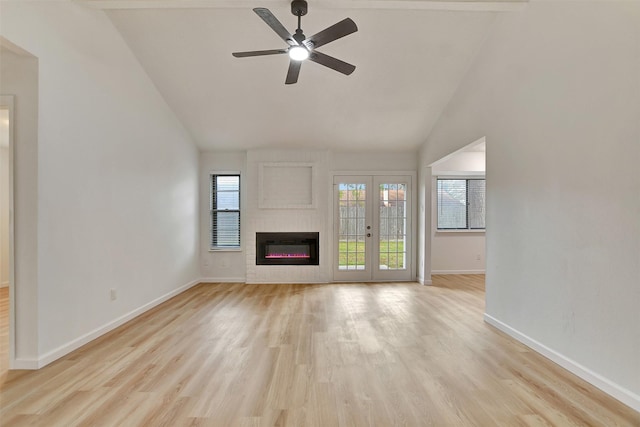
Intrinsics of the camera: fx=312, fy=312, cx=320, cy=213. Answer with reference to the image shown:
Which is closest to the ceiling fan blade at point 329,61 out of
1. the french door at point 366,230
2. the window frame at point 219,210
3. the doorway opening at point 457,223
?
the french door at point 366,230

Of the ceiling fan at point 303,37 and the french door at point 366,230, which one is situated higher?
the ceiling fan at point 303,37

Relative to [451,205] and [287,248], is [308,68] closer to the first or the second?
[287,248]

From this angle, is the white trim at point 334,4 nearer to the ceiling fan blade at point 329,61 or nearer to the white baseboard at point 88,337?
the ceiling fan blade at point 329,61

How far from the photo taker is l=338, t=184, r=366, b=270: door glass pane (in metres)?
6.23

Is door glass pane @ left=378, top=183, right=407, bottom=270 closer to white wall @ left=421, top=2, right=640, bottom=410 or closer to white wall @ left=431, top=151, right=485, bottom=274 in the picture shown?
white wall @ left=431, top=151, right=485, bottom=274

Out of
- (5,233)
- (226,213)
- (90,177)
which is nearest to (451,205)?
(226,213)

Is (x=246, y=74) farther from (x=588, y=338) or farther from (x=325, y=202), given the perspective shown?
(x=588, y=338)

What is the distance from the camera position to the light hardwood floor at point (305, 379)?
6.38ft

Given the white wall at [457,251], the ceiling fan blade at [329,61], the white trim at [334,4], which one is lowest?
the white wall at [457,251]

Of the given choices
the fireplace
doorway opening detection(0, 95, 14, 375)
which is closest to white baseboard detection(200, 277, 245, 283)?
the fireplace

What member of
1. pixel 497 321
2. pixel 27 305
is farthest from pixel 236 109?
pixel 497 321

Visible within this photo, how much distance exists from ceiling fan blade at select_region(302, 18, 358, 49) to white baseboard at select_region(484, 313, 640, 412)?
3218mm

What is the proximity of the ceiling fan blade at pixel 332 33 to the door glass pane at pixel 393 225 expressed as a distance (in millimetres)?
3919

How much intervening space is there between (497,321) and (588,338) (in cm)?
120
